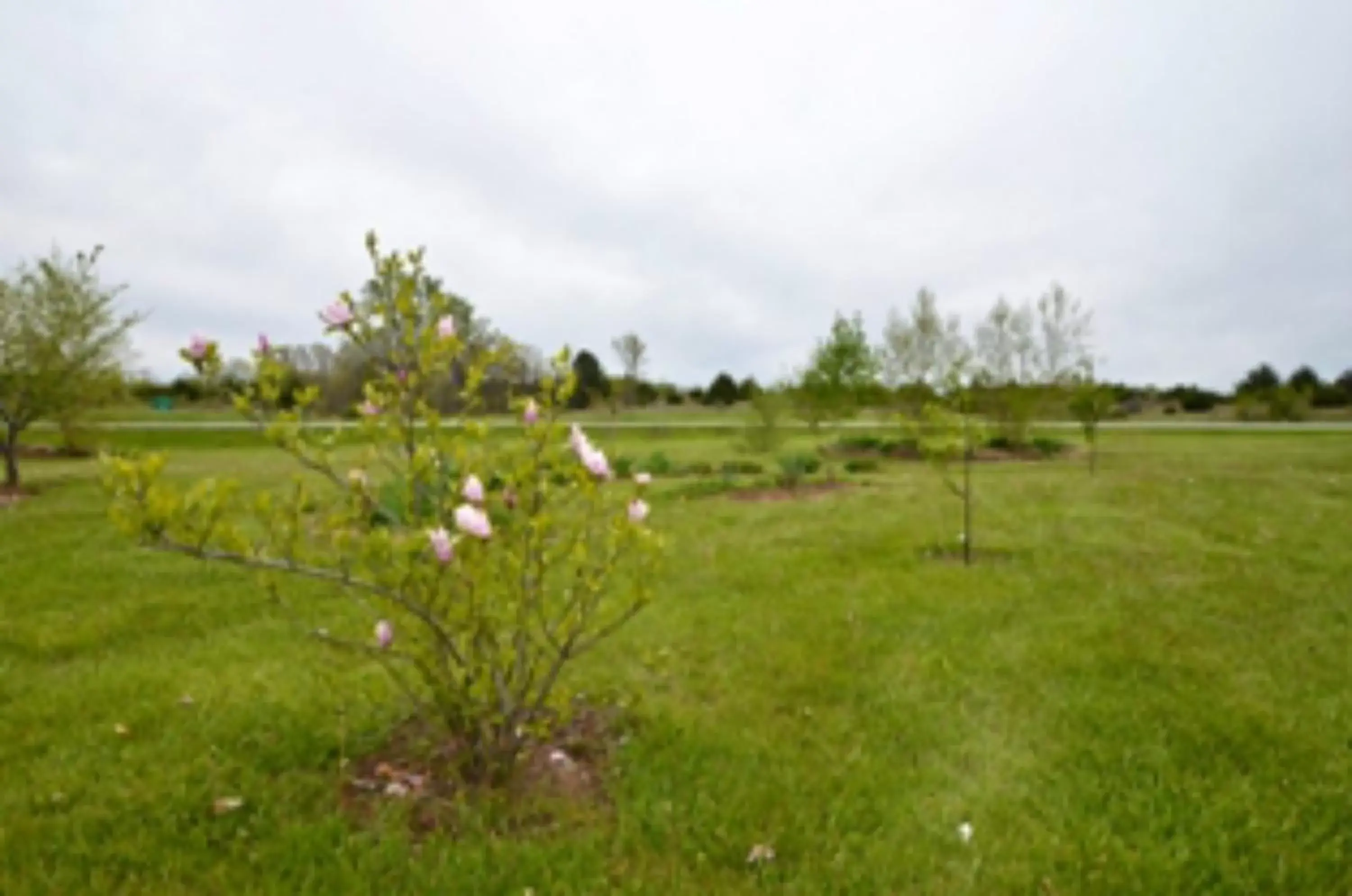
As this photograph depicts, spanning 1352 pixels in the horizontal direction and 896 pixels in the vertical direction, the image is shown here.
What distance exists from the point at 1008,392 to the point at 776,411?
7.93 meters

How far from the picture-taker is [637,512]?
103 inches

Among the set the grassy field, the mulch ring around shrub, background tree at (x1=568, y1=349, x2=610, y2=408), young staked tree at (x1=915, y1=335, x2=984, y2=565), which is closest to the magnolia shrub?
the mulch ring around shrub

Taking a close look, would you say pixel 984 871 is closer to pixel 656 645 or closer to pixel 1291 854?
pixel 1291 854

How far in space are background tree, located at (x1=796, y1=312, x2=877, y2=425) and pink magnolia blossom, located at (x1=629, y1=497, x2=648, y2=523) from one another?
15.6 metres

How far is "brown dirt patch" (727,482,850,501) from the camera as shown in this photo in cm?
1130

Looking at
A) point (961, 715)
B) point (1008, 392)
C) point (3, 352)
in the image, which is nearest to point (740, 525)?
point (961, 715)

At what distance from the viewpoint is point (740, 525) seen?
9.09m

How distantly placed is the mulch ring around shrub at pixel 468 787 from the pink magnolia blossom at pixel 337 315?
5.93 feet

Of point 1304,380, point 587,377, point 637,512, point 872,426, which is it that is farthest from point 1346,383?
point 637,512

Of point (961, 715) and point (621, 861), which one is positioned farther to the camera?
point (961, 715)

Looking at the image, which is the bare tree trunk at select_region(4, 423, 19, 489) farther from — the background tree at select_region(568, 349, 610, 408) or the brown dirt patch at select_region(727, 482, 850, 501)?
the background tree at select_region(568, 349, 610, 408)

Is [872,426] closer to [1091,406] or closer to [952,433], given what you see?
[1091,406]

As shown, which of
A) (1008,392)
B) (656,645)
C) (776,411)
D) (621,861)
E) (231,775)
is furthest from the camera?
(1008,392)

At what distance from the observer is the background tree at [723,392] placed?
1940 inches
